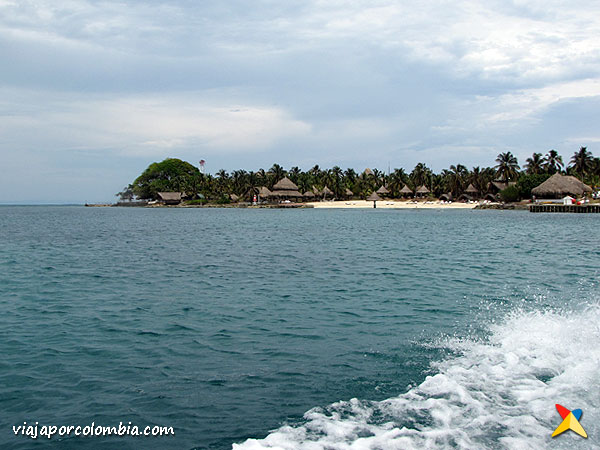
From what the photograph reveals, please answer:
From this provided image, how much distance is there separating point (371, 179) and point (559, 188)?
Answer: 7414 centimetres

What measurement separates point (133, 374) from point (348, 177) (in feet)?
508

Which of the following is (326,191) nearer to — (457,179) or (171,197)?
(457,179)

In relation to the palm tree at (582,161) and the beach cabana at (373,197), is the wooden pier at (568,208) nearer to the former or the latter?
the palm tree at (582,161)

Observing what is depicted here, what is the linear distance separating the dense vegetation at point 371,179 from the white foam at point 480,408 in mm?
101914

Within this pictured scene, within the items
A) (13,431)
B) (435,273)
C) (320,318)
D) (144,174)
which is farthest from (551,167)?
(144,174)

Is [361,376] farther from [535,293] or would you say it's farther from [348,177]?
[348,177]

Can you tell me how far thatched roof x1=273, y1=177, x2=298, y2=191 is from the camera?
147500 mm

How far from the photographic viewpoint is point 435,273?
21.3m

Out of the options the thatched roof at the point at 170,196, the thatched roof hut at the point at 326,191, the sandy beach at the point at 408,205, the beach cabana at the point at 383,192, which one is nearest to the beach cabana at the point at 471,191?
the sandy beach at the point at 408,205

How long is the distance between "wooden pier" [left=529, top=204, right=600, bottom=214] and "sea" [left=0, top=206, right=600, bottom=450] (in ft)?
218

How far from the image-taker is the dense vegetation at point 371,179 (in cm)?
10550

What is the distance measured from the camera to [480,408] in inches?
280

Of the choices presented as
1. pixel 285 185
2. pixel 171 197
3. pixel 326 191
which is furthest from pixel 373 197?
pixel 171 197

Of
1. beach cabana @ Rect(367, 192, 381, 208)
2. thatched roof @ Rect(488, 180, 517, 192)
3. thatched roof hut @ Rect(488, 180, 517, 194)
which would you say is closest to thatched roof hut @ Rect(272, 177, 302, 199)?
beach cabana @ Rect(367, 192, 381, 208)
